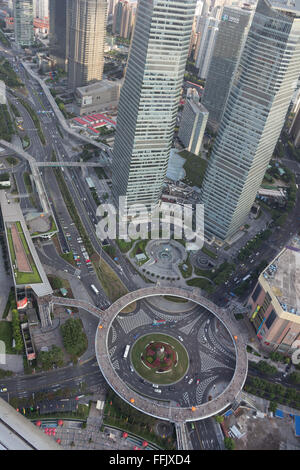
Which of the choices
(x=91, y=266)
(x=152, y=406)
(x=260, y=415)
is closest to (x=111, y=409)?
(x=152, y=406)

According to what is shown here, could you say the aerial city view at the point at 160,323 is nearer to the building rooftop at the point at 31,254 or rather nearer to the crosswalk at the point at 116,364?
the crosswalk at the point at 116,364

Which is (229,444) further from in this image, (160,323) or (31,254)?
(31,254)

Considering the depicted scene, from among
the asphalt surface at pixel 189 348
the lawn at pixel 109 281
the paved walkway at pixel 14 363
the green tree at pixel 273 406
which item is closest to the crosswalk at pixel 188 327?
the asphalt surface at pixel 189 348

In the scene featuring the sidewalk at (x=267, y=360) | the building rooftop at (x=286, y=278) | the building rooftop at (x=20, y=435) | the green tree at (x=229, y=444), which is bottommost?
the sidewalk at (x=267, y=360)

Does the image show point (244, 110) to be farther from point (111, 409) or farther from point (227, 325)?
point (111, 409)

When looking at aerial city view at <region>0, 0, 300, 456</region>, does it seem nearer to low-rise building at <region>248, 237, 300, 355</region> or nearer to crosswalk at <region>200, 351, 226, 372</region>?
crosswalk at <region>200, 351, 226, 372</region>

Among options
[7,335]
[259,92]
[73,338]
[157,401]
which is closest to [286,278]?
[157,401]
